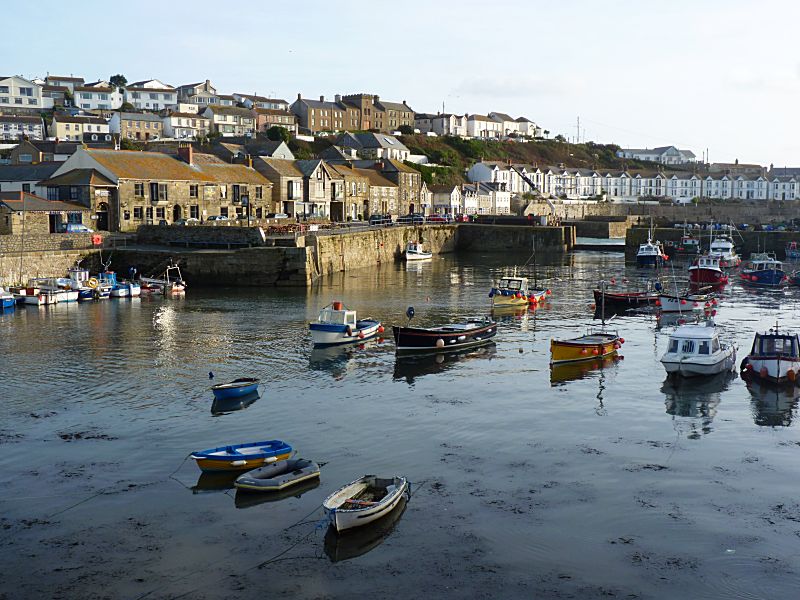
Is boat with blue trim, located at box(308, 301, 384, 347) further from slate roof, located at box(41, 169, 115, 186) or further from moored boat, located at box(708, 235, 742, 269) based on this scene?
moored boat, located at box(708, 235, 742, 269)

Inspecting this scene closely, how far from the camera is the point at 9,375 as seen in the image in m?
36.6

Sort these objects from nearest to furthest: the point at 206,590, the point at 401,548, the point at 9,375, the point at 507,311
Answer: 1. the point at 206,590
2. the point at 401,548
3. the point at 9,375
4. the point at 507,311

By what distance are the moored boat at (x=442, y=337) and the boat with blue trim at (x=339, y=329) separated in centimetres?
176

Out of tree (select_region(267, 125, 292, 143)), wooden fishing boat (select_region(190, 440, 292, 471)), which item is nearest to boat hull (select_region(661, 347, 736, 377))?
wooden fishing boat (select_region(190, 440, 292, 471))

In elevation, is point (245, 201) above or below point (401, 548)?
above

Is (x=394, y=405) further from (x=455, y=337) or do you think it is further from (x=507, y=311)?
(x=507, y=311)

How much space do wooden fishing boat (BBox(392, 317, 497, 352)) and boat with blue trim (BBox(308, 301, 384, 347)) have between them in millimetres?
1750

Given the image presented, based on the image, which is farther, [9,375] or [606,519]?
[9,375]

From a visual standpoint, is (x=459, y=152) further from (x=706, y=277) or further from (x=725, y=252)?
(x=706, y=277)

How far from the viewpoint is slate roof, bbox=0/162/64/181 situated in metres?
79.6

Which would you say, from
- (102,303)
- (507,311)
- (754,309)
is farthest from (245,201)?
(754,309)

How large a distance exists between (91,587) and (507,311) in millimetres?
40335

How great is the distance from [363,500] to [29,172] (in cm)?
6891

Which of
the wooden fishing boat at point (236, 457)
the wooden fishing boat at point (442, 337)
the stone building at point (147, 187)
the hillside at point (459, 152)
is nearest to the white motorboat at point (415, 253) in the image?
the stone building at point (147, 187)
